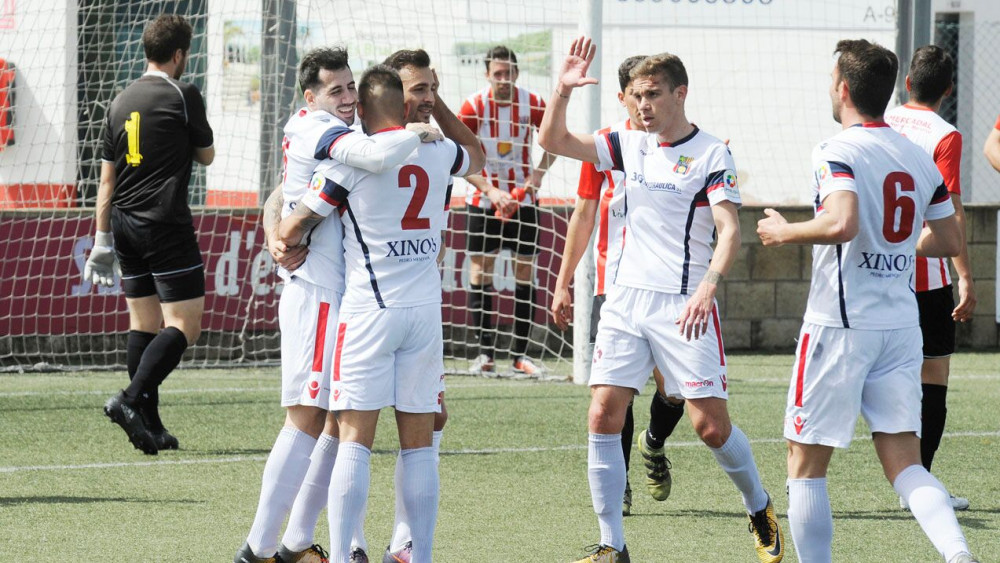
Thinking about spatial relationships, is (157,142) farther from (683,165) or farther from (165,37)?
(683,165)

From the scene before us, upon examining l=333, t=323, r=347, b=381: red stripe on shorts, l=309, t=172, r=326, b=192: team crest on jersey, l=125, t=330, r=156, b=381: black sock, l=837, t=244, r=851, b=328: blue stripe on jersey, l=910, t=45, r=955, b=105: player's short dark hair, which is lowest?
l=125, t=330, r=156, b=381: black sock

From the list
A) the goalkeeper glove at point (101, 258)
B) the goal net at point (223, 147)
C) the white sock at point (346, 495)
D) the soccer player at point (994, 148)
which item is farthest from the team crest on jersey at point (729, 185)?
the goal net at point (223, 147)

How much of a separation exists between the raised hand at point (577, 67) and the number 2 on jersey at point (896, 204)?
1.16 m

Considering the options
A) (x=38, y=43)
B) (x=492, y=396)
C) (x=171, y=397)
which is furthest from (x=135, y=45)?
(x=492, y=396)

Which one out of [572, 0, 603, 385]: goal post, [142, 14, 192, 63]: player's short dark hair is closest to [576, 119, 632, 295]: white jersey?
[142, 14, 192, 63]: player's short dark hair

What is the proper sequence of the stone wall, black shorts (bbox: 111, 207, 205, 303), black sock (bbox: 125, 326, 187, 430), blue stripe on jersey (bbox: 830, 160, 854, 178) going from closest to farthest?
blue stripe on jersey (bbox: 830, 160, 854, 178) < black sock (bbox: 125, 326, 187, 430) < black shorts (bbox: 111, 207, 205, 303) < the stone wall

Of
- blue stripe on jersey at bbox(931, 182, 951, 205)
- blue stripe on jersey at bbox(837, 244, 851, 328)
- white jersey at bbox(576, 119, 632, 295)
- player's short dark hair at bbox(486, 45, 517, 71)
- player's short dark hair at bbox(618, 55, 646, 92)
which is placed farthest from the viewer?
player's short dark hair at bbox(486, 45, 517, 71)

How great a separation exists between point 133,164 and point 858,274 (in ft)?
13.5

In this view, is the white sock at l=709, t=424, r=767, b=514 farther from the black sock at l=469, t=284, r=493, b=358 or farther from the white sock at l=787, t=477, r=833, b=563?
the black sock at l=469, t=284, r=493, b=358

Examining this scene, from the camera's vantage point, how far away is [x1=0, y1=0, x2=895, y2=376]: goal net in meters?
9.91

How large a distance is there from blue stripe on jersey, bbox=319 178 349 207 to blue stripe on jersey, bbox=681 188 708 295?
4.19 feet

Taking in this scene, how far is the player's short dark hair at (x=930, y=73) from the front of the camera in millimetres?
5723

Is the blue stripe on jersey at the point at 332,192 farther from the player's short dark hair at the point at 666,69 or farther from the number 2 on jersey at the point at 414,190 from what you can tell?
the player's short dark hair at the point at 666,69

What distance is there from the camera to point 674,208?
4.78 metres
